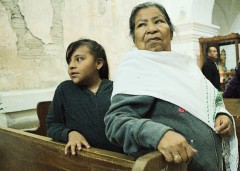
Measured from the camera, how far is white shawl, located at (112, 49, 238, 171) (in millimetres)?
921

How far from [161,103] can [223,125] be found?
0.26 metres

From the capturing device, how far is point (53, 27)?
2.34 meters

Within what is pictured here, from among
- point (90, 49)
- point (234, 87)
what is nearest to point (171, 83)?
point (90, 49)

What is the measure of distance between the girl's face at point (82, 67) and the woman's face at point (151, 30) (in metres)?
0.36

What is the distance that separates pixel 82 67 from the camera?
1.35 meters

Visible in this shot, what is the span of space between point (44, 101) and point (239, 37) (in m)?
4.13

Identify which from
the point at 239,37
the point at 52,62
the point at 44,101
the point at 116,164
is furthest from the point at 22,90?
the point at 239,37

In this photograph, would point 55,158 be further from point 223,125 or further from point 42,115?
point 42,115

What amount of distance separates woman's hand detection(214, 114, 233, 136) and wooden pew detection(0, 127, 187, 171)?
339 mm

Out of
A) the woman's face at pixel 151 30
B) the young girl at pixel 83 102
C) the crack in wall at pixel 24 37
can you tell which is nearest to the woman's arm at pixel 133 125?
the woman's face at pixel 151 30

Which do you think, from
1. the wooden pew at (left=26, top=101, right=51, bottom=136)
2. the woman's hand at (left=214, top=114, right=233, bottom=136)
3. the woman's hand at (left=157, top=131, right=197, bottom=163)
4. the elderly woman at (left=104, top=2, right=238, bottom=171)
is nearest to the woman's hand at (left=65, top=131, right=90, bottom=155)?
the elderly woman at (left=104, top=2, right=238, bottom=171)

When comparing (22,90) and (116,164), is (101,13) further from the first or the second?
(116,164)

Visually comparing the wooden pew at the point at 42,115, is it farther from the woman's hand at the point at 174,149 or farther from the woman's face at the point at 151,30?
the woman's hand at the point at 174,149

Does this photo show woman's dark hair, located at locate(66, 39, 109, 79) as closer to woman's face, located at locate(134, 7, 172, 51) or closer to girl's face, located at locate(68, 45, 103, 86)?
girl's face, located at locate(68, 45, 103, 86)
